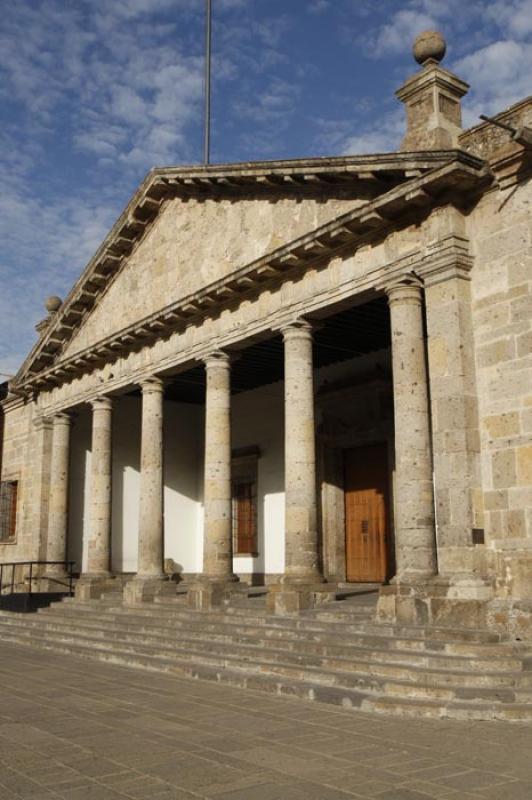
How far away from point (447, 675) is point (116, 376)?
11.0 metres

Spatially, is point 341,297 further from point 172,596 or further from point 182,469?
point 182,469

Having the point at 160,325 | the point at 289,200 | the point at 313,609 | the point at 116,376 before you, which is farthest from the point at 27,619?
the point at 289,200

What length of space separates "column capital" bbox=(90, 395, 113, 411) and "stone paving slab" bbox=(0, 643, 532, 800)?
9441mm

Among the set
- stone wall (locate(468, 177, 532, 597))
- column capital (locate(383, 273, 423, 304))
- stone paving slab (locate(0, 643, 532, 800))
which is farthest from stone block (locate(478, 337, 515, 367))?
stone paving slab (locate(0, 643, 532, 800))

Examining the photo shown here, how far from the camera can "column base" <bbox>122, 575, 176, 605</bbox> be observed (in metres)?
14.2

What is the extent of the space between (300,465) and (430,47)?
595cm

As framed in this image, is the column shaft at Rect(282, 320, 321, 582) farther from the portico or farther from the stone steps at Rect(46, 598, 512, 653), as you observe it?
the stone steps at Rect(46, 598, 512, 653)

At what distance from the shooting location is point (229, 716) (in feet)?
23.0

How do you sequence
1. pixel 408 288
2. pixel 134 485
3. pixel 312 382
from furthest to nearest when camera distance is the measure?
pixel 134 485, pixel 312 382, pixel 408 288

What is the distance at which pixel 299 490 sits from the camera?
37.9ft

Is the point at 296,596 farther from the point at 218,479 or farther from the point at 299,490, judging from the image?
the point at 218,479

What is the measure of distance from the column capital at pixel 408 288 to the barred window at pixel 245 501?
8.78 m

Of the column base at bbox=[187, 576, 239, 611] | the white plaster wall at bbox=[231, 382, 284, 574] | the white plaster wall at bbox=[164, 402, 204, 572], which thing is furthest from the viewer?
the white plaster wall at bbox=[164, 402, 204, 572]

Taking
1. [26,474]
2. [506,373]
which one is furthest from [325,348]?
[26,474]
